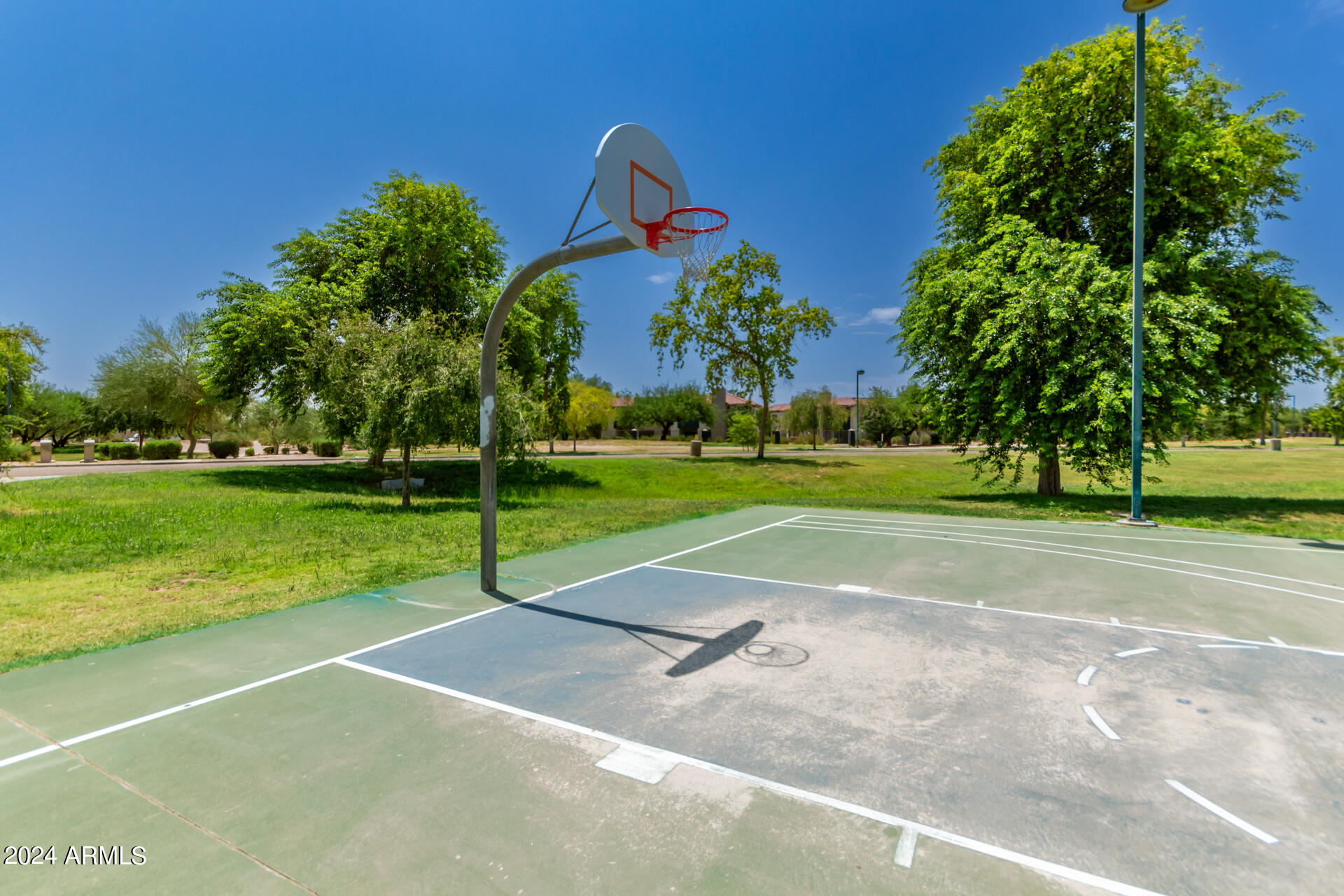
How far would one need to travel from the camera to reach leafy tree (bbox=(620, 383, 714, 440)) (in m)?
92.5

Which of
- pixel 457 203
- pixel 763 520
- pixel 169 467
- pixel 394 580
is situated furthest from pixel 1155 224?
pixel 169 467

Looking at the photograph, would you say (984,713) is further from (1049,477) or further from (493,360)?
(1049,477)

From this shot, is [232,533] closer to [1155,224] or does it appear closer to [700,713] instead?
[700,713]

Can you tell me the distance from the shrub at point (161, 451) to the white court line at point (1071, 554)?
41071mm

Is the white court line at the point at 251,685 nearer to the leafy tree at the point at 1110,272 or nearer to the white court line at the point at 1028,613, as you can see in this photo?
the white court line at the point at 1028,613

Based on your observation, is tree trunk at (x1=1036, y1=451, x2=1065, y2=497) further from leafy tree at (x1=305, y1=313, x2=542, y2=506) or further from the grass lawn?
leafy tree at (x1=305, y1=313, x2=542, y2=506)

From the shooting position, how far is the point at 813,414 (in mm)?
71625

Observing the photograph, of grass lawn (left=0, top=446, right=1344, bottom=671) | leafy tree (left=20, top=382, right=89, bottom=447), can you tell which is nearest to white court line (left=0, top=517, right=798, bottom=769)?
grass lawn (left=0, top=446, right=1344, bottom=671)

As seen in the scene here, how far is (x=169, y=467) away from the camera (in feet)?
88.9

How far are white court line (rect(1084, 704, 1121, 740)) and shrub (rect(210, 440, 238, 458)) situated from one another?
153 ft

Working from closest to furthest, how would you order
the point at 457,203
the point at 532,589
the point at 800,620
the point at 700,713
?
the point at 700,713
the point at 800,620
the point at 532,589
the point at 457,203

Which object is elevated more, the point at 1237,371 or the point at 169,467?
the point at 1237,371

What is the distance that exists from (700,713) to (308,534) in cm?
1055

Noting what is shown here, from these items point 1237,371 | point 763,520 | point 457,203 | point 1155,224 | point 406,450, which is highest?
point 457,203
